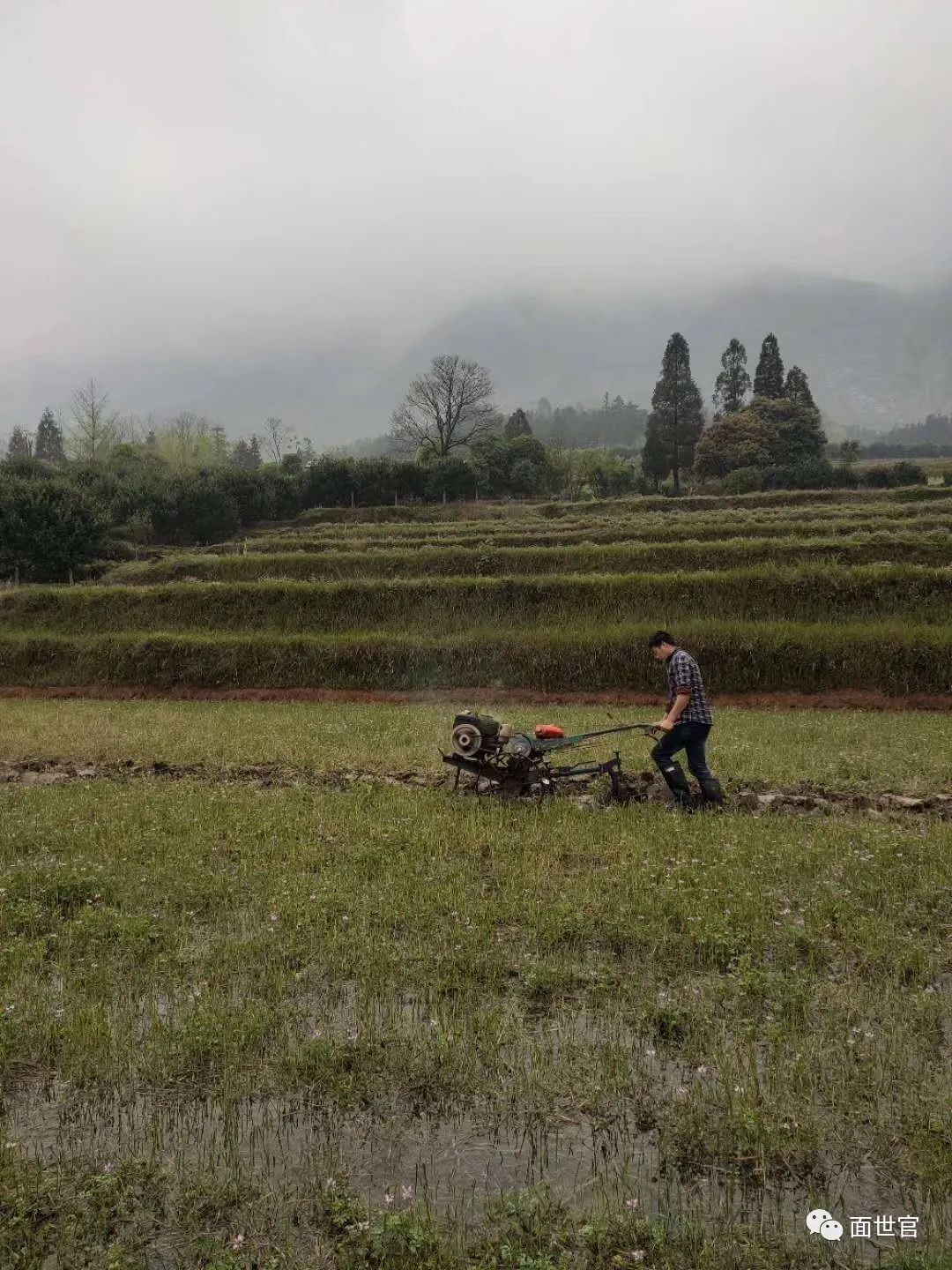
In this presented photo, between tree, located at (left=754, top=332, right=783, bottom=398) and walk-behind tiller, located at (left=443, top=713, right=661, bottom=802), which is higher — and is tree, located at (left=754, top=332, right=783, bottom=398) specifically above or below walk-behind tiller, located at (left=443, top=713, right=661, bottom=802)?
above

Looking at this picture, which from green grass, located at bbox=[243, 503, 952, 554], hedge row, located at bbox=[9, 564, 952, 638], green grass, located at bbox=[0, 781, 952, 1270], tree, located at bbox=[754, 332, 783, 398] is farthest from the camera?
tree, located at bbox=[754, 332, 783, 398]

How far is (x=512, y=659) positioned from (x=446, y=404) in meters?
90.9

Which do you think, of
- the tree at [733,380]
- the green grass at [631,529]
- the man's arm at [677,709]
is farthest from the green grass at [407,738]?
the tree at [733,380]

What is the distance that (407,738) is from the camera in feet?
66.3

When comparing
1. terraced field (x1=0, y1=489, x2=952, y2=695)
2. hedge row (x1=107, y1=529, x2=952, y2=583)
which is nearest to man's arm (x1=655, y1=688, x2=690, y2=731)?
terraced field (x1=0, y1=489, x2=952, y2=695)

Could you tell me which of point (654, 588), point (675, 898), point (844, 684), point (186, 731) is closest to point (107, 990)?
point (675, 898)

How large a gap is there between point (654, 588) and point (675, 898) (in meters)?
26.6

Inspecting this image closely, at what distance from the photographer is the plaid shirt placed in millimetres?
12094

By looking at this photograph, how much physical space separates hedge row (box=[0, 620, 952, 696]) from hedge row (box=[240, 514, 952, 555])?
16.0 meters

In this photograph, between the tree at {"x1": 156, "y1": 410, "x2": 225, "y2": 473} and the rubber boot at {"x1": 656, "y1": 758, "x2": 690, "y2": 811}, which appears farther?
the tree at {"x1": 156, "y1": 410, "x2": 225, "y2": 473}

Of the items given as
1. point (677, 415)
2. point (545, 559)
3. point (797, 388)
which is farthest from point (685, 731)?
point (797, 388)

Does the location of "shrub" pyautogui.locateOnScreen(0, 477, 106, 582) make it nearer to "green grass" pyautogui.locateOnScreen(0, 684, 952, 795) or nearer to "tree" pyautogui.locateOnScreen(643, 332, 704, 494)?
"green grass" pyautogui.locateOnScreen(0, 684, 952, 795)

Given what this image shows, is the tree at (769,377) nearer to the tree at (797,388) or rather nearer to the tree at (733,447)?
the tree at (797,388)

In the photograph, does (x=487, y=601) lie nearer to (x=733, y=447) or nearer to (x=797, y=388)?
(x=733, y=447)
